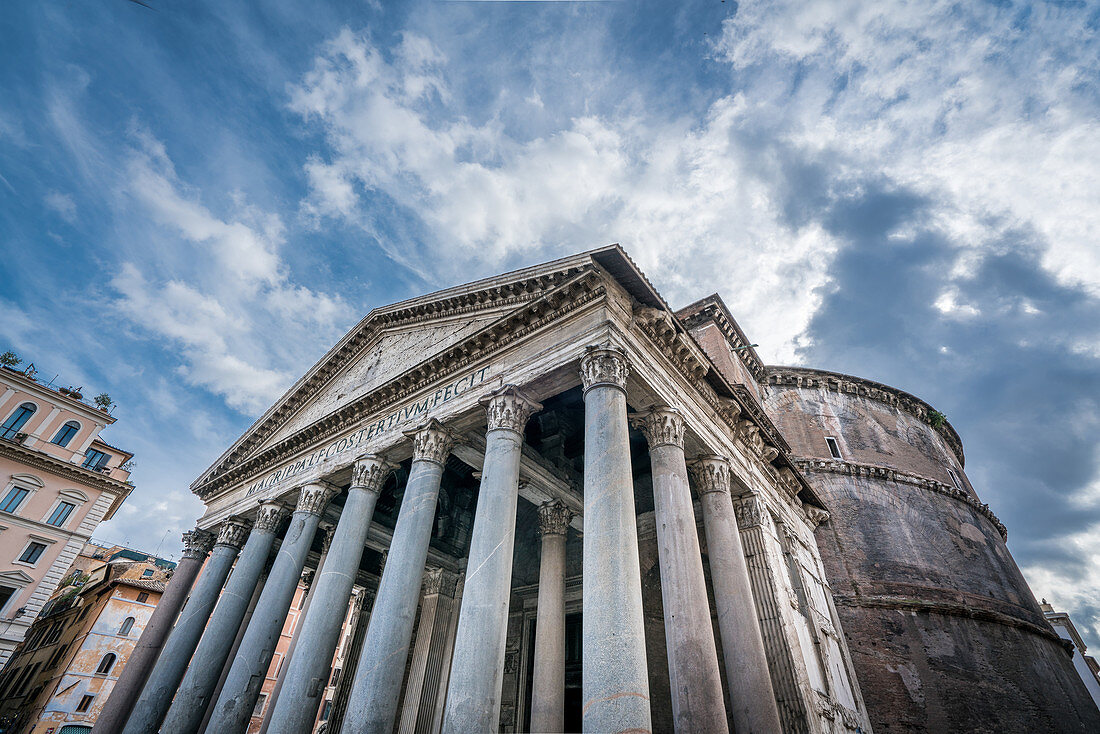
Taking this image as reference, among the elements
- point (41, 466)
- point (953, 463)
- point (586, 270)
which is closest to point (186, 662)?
point (586, 270)

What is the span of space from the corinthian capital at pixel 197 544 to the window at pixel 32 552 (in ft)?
40.1

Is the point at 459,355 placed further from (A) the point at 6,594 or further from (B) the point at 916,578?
(A) the point at 6,594

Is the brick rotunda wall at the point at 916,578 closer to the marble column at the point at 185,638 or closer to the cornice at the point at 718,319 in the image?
the cornice at the point at 718,319

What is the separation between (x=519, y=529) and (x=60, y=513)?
70.6 feet

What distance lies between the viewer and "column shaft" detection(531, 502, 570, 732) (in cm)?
794

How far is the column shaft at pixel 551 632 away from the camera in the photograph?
7.94 meters

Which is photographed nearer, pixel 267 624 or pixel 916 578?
pixel 267 624

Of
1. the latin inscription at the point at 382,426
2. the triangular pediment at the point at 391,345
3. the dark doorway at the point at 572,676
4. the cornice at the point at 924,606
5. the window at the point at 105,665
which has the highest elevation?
the triangular pediment at the point at 391,345

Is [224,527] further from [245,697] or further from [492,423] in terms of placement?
[492,423]

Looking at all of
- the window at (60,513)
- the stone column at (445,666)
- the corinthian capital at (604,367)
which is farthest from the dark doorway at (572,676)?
the window at (60,513)

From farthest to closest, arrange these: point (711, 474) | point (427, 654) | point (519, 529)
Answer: point (519, 529) → point (427, 654) → point (711, 474)

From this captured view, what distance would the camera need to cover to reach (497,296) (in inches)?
367

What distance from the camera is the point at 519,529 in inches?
528

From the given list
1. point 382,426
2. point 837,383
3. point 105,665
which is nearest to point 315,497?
point 382,426
